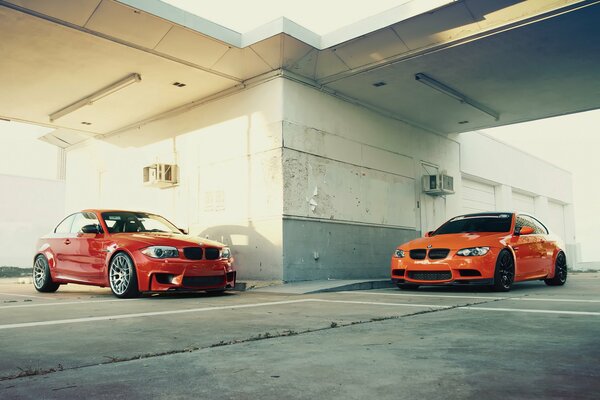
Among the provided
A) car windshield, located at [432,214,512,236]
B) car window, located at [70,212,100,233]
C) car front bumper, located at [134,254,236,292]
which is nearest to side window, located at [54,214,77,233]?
car window, located at [70,212,100,233]

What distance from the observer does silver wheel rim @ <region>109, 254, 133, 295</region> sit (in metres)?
7.66

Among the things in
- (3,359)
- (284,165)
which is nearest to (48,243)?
(284,165)

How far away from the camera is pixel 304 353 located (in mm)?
3154

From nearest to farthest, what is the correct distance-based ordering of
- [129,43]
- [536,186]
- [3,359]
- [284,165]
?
[3,359] < [129,43] < [284,165] < [536,186]

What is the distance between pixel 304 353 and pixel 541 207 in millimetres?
25684

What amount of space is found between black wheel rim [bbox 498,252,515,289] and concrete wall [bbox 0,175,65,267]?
22.4 meters

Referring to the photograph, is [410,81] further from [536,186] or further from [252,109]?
[536,186]

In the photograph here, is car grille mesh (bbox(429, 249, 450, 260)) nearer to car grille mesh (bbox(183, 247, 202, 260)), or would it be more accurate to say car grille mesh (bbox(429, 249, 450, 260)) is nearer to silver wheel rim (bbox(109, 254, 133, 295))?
car grille mesh (bbox(183, 247, 202, 260))

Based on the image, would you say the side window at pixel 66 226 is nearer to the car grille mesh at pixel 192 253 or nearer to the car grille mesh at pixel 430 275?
the car grille mesh at pixel 192 253

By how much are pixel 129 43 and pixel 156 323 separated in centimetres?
679

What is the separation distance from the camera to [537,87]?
12680mm

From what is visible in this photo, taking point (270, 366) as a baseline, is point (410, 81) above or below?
above

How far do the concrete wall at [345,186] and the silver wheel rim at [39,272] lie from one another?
455 cm

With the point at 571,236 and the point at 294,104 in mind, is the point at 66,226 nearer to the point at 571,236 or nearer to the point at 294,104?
the point at 294,104
